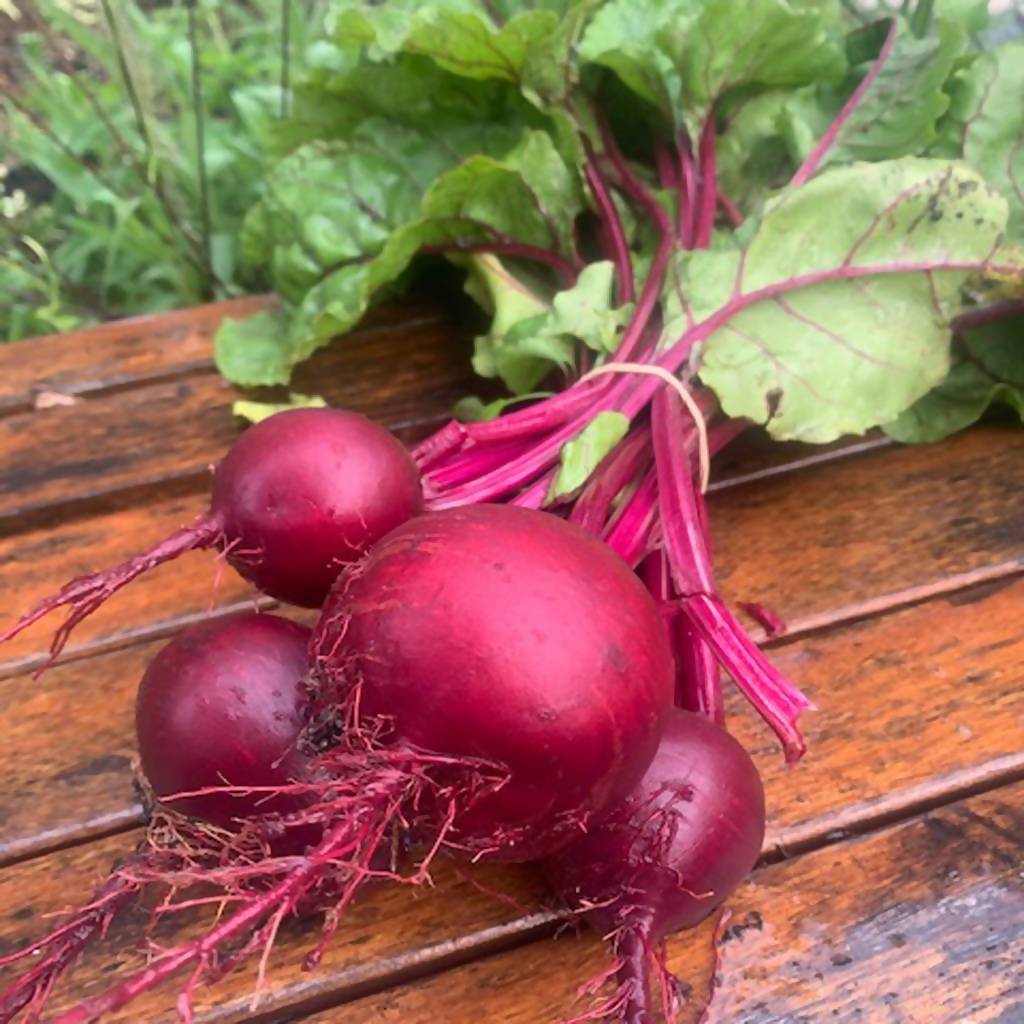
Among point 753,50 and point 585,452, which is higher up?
point 753,50

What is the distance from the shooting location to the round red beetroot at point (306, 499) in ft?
2.58

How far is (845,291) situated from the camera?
1009mm

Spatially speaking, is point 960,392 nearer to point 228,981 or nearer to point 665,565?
Answer: point 665,565

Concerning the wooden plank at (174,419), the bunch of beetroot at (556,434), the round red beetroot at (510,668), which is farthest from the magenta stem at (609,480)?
the wooden plank at (174,419)

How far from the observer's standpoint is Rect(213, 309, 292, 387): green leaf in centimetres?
121

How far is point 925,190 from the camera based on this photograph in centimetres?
98

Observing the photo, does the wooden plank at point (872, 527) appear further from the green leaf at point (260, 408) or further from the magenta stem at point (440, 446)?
the green leaf at point (260, 408)

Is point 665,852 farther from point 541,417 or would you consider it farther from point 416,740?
point 541,417

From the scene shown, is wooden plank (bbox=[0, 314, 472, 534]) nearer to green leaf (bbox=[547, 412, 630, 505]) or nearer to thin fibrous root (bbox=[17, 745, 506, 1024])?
green leaf (bbox=[547, 412, 630, 505])

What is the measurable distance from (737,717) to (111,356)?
2.83ft

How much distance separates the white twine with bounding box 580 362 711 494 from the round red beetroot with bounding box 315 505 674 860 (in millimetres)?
286

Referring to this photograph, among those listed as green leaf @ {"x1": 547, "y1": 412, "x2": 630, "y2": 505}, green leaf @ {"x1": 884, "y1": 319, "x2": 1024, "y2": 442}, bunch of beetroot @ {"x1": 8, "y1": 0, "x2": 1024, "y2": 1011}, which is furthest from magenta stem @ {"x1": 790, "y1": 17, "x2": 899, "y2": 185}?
green leaf @ {"x1": 547, "y1": 412, "x2": 630, "y2": 505}

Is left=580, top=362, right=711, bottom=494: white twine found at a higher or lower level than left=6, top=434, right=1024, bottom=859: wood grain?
higher

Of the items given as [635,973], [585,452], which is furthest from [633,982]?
[585,452]
